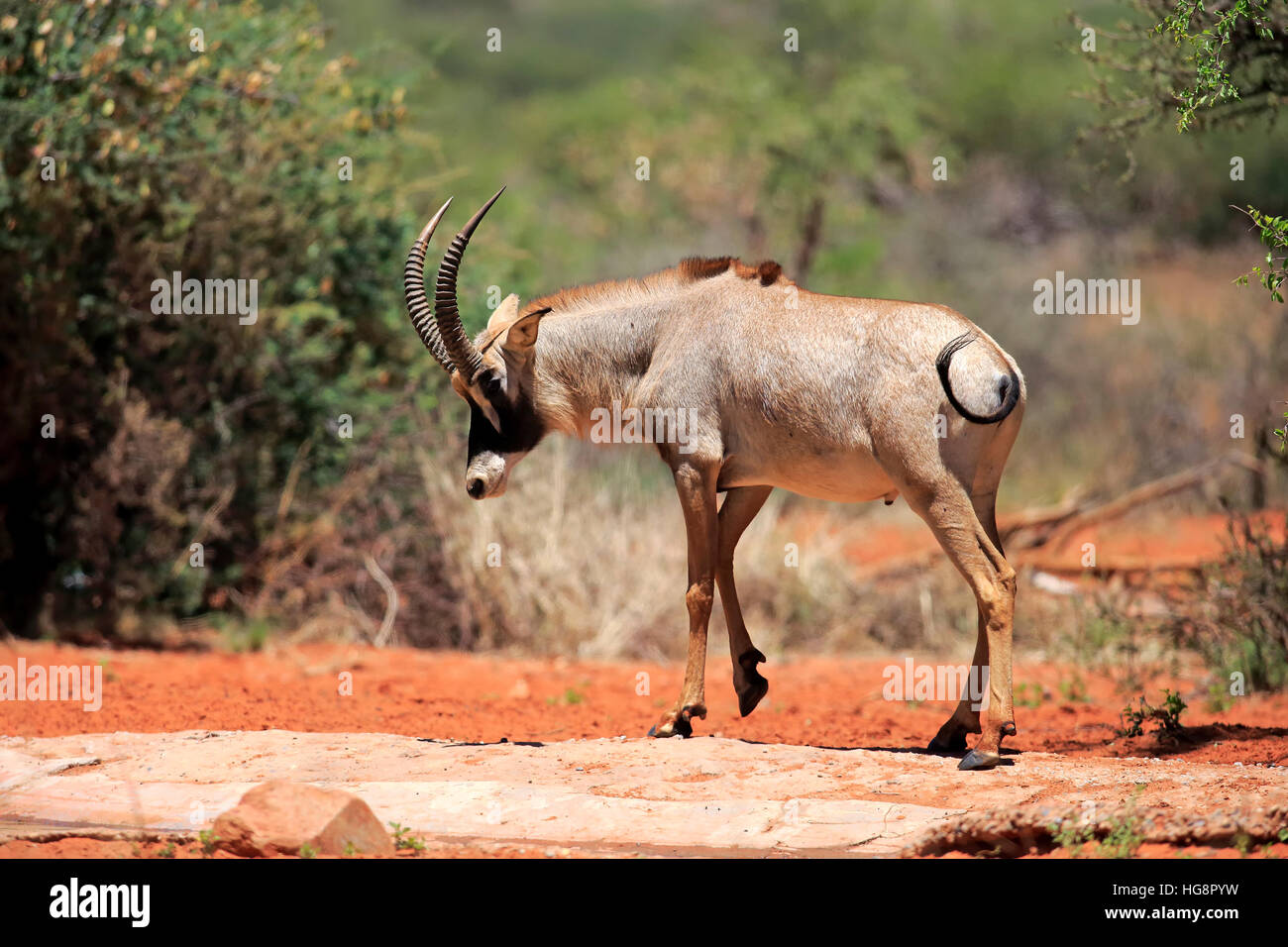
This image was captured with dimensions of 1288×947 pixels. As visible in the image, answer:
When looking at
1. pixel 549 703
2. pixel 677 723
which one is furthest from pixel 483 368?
pixel 549 703

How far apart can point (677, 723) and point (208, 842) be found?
283cm

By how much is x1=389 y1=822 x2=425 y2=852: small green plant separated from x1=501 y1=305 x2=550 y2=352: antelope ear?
317 cm

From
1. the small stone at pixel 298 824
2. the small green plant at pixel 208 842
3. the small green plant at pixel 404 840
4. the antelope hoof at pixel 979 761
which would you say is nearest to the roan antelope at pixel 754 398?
the antelope hoof at pixel 979 761

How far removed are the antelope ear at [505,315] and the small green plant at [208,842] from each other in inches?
152

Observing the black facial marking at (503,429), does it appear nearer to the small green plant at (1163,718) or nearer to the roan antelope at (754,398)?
the roan antelope at (754,398)

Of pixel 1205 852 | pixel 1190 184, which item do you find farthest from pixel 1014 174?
pixel 1205 852

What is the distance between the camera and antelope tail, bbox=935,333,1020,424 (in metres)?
7.17

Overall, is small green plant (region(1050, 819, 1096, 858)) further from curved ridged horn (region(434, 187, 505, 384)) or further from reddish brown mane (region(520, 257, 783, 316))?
curved ridged horn (region(434, 187, 505, 384))

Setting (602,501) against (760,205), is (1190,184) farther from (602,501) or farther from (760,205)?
(602,501)

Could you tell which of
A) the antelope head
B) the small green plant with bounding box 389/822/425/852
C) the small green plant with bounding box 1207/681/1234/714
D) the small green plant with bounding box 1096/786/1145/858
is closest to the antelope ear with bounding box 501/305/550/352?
the antelope head

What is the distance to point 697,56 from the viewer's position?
27516mm

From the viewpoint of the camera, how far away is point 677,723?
7.95 metres

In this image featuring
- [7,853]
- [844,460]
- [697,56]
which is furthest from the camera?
[697,56]

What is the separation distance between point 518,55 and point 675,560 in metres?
56.9
